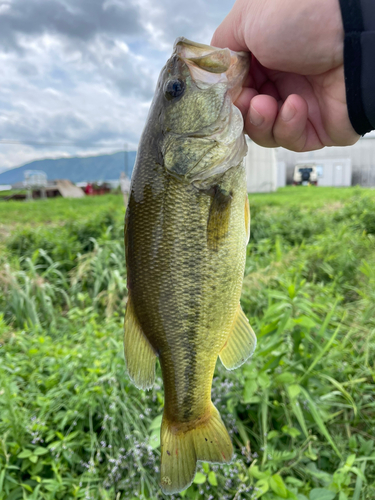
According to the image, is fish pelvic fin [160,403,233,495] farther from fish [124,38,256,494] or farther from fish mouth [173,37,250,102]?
fish mouth [173,37,250,102]

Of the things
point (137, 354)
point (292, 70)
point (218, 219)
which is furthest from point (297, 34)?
point (137, 354)

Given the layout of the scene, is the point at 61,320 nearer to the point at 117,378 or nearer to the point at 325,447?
the point at 117,378

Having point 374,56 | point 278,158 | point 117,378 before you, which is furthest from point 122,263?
point 278,158

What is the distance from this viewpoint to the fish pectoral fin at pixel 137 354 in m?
1.37

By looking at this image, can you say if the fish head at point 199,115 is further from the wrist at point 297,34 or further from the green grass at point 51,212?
the green grass at point 51,212

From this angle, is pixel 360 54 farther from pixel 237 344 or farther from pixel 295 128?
pixel 237 344

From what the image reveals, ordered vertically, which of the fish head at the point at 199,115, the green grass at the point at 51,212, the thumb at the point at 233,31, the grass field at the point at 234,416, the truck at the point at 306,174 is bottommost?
the grass field at the point at 234,416

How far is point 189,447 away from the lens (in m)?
1.40

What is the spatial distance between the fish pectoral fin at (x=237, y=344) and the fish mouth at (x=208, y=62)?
3.04 feet

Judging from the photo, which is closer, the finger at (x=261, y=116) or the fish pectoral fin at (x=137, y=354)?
the fish pectoral fin at (x=137, y=354)

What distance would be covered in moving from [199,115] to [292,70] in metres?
0.58

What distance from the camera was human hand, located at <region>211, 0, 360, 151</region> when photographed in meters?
1.44

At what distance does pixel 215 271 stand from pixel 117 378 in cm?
180

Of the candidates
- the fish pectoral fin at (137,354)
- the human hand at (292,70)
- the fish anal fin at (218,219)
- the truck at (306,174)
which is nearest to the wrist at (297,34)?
the human hand at (292,70)
